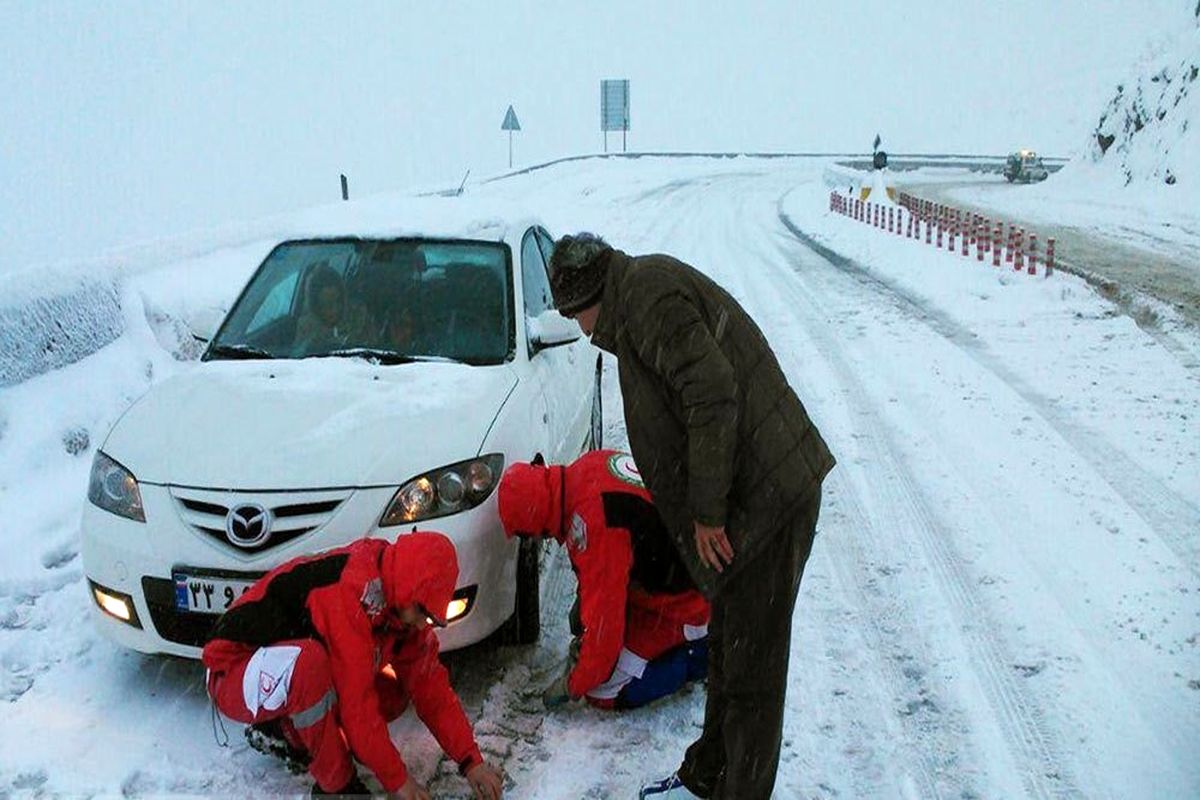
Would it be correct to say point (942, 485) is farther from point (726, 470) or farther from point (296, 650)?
point (296, 650)

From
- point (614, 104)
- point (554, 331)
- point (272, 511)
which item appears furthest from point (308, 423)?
point (614, 104)

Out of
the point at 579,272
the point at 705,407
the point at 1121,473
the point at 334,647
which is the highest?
the point at 579,272

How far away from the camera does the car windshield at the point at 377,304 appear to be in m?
4.34

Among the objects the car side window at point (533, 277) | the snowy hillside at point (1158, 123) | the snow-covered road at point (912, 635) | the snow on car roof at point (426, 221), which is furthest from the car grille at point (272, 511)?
the snowy hillside at point (1158, 123)

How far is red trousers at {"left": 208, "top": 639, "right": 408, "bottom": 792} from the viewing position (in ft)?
9.16

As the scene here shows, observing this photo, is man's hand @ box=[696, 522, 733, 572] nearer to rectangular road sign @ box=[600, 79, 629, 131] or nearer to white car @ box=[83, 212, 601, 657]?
white car @ box=[83, 212, 601, 657]

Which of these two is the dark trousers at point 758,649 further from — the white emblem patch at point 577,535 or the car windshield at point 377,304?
the car windshield at point 377,304

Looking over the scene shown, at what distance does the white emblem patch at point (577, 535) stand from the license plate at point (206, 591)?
1.05m

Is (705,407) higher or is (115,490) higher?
(705,407)

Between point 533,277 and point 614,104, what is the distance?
155ft

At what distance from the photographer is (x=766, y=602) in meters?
2.62

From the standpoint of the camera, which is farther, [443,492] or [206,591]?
[443,492]

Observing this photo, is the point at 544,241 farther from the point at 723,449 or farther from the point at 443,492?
the point at 723,449

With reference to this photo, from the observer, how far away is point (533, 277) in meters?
4.95
